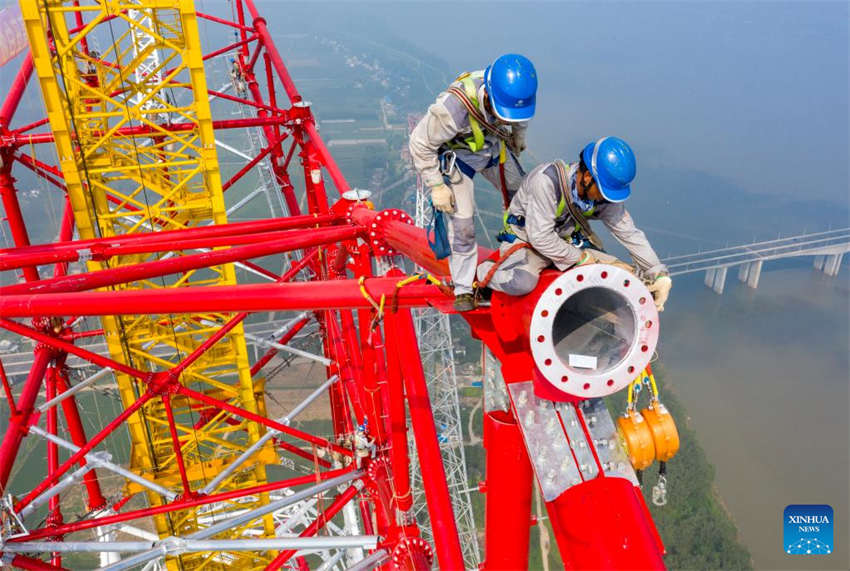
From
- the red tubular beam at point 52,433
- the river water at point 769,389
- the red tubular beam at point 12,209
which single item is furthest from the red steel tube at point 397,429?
the river water at point 769,389

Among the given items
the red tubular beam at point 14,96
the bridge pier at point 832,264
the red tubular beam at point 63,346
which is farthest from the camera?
the bridge pier at point 832,264

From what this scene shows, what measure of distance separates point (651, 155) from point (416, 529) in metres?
123

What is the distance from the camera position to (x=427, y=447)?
6.82 meters

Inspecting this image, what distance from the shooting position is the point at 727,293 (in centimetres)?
7812

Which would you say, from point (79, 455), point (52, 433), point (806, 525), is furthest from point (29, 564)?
point (806, 525)

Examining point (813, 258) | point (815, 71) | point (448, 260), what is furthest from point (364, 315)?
point (815, 71)

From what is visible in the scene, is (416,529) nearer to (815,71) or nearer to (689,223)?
(689,223)

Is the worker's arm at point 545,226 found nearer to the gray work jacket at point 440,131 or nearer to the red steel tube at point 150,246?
the gray work jacket at point 440,131

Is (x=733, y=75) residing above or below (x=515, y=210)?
below

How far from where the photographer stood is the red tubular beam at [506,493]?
4961mm

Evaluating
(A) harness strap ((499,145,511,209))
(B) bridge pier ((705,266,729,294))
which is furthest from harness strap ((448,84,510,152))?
(B) bridge pier ((705,266,729,294))

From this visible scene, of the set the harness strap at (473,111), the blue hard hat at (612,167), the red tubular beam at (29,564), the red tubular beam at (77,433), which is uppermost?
the harness strap at (473,111)

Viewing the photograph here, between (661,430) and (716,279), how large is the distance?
81500mm

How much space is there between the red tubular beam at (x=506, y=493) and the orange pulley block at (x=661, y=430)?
1050 mm
